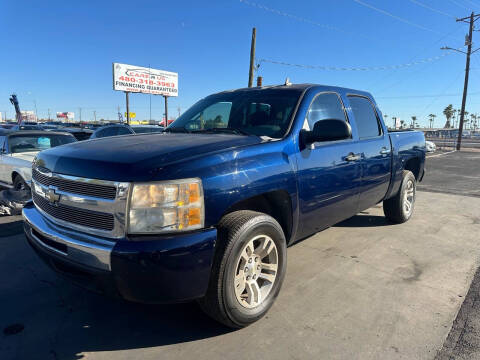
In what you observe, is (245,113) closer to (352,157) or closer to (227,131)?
(227,131)

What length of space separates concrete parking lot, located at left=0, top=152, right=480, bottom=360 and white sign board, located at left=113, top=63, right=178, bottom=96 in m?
27.8

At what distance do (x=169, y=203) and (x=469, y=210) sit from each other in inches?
250

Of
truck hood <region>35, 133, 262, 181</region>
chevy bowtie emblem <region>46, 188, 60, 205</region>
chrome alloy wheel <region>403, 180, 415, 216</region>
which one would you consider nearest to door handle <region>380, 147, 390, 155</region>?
chrome alloy wheel <region>403, 180, 415, 216</region>

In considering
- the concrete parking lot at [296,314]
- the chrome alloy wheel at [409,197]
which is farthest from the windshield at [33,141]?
the chrome alloy wheel at [409,197]

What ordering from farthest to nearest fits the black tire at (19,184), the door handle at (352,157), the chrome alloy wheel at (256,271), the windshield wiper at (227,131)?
the black tire at (19,184) < the door handle at (352,157) < the windshield wiper at (227,131) < the chrome alloy wheel at (256,271)

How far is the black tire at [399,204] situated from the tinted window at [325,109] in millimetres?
2000

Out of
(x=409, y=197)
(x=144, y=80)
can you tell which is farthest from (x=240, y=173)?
(x=144, y=80)

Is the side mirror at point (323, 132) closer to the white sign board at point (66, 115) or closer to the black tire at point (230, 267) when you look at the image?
the black tire at point (230, 267)

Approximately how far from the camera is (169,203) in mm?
2064

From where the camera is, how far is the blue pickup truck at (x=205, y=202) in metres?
2.05

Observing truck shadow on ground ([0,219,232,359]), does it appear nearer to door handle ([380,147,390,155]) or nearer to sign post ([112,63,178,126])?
door handle ([380,147,390,155])

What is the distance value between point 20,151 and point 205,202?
6071 millimetres

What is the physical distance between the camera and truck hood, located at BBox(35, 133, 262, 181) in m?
2.09

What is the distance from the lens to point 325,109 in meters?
3.57
